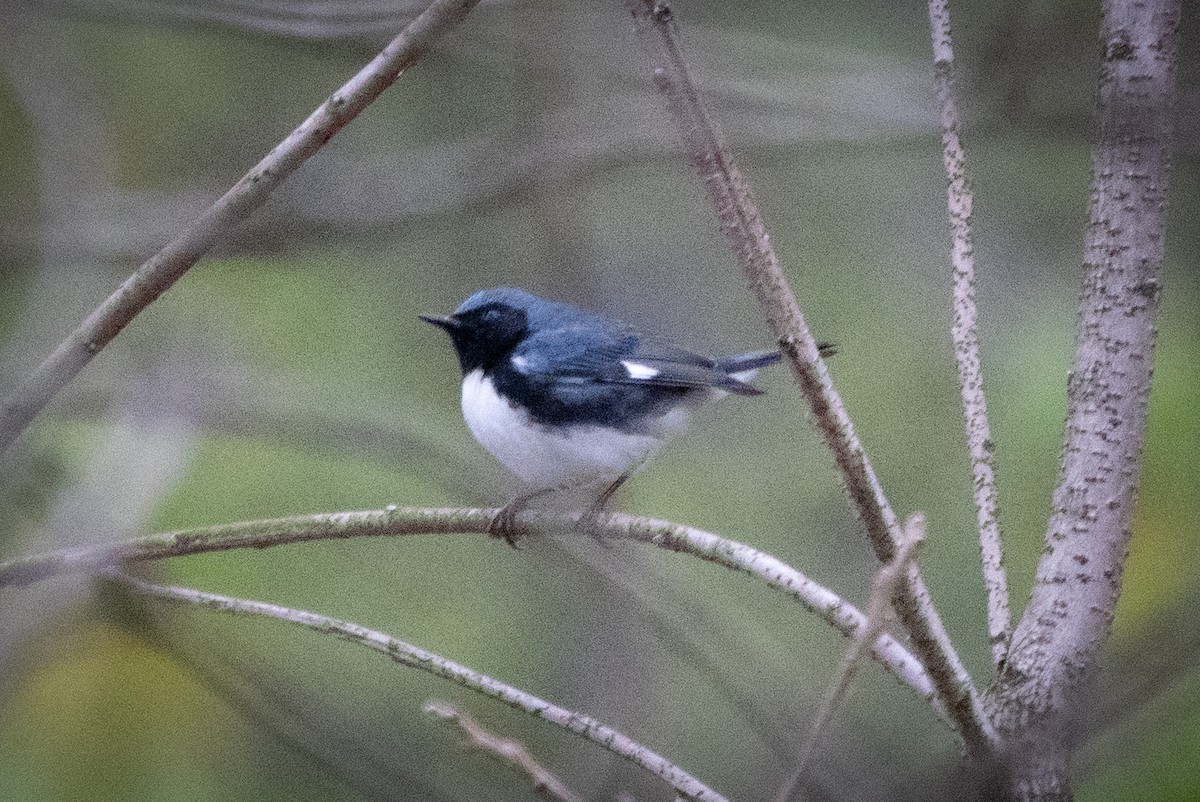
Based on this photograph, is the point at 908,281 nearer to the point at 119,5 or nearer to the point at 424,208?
the point at 424,208

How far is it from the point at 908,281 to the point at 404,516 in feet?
2.40

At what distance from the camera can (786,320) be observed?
483 millimetres

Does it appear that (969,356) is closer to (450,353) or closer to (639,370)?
(639,370)

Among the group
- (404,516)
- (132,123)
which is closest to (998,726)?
(404,516)

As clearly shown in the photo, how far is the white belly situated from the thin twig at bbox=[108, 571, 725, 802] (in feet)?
1.15

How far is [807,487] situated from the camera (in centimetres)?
124

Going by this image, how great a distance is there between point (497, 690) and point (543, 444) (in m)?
0.44

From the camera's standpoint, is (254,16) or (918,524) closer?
(918,524)

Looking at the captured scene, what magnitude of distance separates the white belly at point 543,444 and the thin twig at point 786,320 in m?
0.49

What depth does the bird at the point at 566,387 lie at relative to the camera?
0.98 meters

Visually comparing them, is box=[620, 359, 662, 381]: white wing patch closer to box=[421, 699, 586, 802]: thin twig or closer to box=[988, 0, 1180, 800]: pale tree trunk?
box=[988, 0, 1180, 800]: pale tree trunk

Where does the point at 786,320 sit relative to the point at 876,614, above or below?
above

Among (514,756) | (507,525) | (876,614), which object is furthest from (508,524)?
(876,614)

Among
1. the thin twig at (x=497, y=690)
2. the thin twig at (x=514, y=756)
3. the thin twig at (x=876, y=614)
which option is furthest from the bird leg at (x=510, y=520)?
the thin twig at (x=876, y=614)
